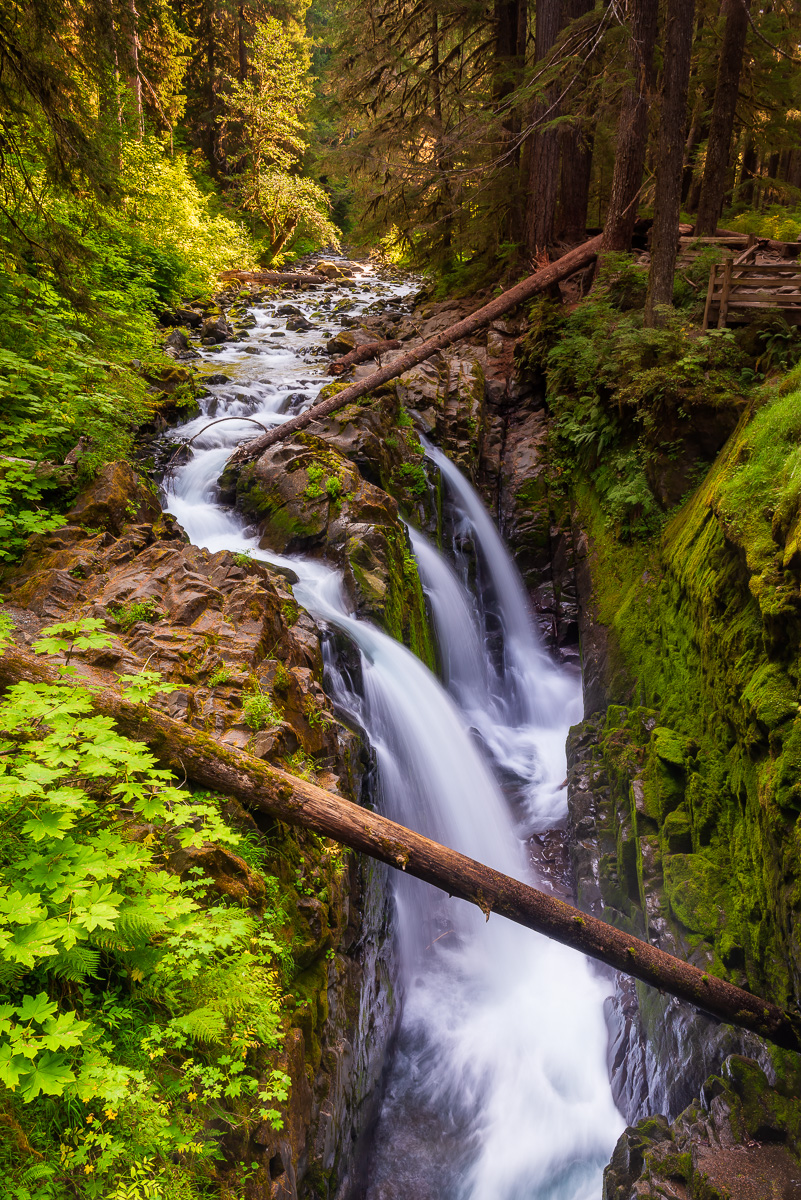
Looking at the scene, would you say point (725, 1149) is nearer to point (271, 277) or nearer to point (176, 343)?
point (176, 343)

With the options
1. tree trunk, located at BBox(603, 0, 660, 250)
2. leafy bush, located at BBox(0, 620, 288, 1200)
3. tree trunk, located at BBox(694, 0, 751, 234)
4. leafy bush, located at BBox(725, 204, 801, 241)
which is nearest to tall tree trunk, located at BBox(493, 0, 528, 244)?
tree trunk, located at BBox(603, 0, 660, 250)

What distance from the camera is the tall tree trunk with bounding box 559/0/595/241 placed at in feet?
43.6

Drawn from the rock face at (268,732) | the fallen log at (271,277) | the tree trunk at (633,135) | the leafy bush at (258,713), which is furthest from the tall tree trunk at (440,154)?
the leafy bush at (258,713)

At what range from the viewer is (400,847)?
12.4ft

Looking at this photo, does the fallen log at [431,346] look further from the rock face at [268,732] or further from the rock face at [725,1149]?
the rock face at [725,1149]

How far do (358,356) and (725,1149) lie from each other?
12207mm

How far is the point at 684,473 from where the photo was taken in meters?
8.38

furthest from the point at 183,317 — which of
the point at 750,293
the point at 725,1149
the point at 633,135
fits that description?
the point at 725,1149

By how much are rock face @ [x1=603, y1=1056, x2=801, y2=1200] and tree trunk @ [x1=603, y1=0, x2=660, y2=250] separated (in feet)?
39.9

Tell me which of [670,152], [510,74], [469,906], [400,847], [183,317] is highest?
[510,74]

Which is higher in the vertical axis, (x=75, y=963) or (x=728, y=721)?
(x=75, y=963)

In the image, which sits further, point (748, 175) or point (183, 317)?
point (748, 175)

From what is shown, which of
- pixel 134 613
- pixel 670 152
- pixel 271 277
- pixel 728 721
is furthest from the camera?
pixel 271 277

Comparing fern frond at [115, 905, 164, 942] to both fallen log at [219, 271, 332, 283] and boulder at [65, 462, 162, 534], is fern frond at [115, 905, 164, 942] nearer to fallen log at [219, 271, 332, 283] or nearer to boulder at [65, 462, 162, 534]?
boulder at [65, 462, 162, 534]
